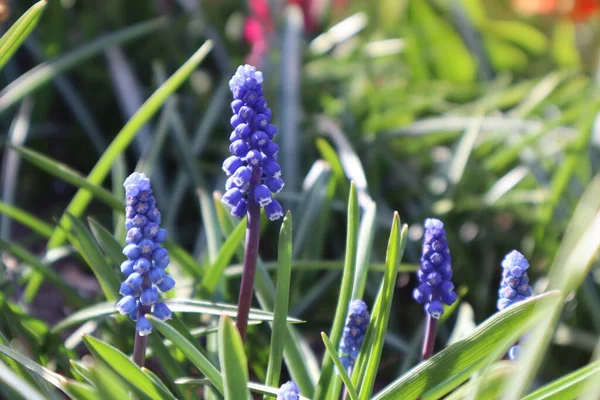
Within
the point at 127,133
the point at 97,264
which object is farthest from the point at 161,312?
the point at 127,133

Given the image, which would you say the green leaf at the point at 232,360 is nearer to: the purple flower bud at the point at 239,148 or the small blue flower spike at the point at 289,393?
the small blue flower spike at the point at 289,393

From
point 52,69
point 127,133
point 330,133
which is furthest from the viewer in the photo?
point 330,133

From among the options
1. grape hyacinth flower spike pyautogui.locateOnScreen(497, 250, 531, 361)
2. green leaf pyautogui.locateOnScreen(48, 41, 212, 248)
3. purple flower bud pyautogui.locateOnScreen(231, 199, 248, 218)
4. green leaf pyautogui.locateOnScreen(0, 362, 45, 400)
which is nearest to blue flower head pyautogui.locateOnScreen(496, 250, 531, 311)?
grape hyacinth flower spike pyautogui.locateOnScreen(497, 250, 531, 361)

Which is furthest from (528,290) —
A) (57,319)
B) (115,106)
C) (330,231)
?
(115,106)

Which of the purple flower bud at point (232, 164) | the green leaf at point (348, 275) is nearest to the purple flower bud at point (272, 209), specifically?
the purple flower bud at point (232, 164)

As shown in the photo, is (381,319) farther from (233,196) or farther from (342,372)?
(233,196)

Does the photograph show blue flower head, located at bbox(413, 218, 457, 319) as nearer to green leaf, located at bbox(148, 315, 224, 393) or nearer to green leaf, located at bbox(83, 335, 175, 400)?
green leaf, located at bbox(148, 315, 224, 393)
